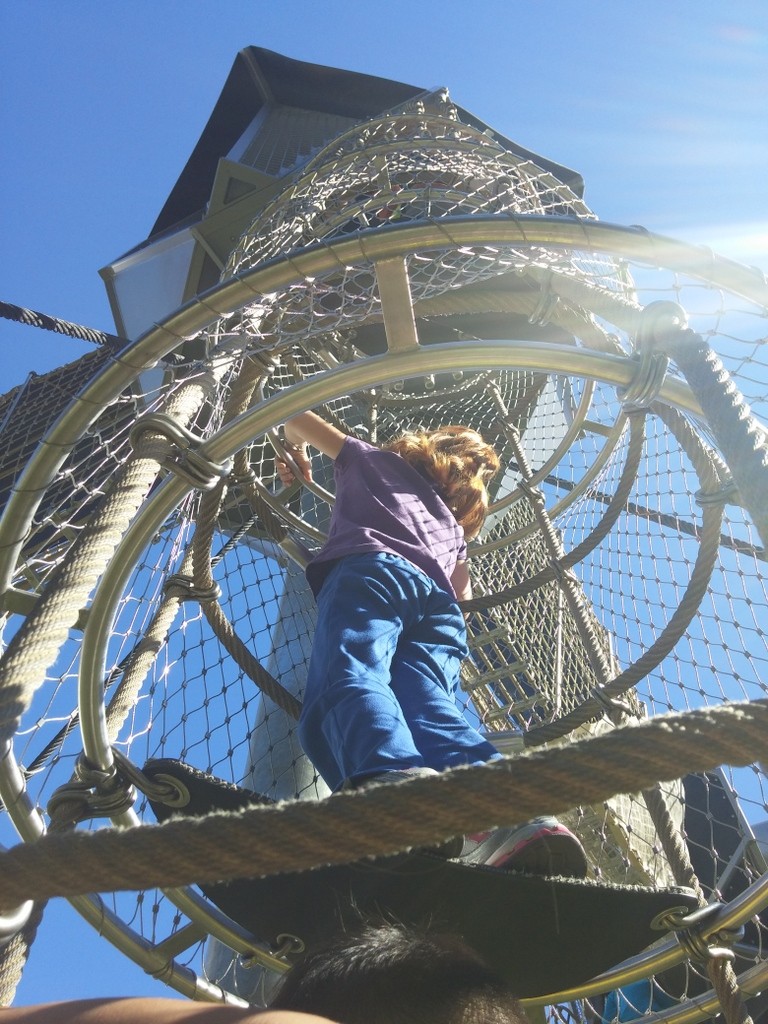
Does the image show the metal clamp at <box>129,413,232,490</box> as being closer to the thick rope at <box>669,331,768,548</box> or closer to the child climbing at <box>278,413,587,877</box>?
the child climbing at <box>278,413,587,877</box>

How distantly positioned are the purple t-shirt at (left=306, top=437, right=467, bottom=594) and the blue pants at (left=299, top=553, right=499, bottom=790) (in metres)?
0.06

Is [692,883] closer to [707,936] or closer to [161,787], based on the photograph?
[707,936]

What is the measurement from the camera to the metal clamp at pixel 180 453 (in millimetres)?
1593

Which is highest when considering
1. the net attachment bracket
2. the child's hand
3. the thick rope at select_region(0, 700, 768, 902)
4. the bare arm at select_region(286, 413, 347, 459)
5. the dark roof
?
the dark roof

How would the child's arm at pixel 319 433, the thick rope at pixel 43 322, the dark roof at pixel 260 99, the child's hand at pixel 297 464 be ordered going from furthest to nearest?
the dark roof at pixel 260 99 → the thick rope at pixel 43 322 → the child's hand at pixel 297 464 → the child's arm at pixel 319 433

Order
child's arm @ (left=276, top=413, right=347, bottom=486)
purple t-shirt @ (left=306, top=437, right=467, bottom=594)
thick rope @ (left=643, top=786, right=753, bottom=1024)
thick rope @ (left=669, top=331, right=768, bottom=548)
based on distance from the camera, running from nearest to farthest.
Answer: thick rope @ (left=669, top=331, right=768, bottom=548)
thick rope @ (left=643, top=786, right=753, bottom=1024)
purple t-shirt @ (left=306, top=437, right=467, bottom=594)
child's arm @ (left=276, top=413, right=347, bottom=486)

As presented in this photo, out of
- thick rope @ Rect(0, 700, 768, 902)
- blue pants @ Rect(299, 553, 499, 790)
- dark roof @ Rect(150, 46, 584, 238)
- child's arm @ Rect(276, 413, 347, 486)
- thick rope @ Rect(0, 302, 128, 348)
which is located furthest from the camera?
dark roof @ Rect(150, 46, 584, 238)

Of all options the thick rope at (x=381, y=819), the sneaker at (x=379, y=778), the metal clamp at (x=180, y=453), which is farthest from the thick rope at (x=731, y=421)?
the metal clamp at (x=180, y=453)

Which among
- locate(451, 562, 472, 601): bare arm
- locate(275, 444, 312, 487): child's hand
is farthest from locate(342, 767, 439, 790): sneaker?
locate(275, 444, 312, 487): child's hand

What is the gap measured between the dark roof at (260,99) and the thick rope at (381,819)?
8.66m

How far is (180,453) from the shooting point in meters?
1.62

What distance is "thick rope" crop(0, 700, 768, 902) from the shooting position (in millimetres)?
655

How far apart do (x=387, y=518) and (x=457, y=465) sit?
1.18 feet

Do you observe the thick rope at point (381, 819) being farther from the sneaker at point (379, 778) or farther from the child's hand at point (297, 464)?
the child's hand at point (297, 464)
